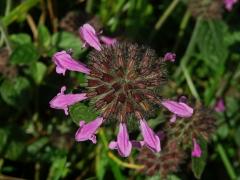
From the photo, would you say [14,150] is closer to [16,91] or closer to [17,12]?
[16,91]

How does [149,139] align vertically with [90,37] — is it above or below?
below

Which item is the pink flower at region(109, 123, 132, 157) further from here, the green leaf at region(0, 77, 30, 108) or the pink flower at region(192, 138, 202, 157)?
the green leaf at region(0, 77, 30, 108)

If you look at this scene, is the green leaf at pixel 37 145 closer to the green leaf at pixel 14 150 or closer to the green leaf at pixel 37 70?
the green leaf at pixel 14 150

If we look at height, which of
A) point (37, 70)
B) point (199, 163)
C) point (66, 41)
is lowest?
point (199, 163)

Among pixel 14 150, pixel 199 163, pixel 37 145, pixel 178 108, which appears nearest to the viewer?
pixel 178 108

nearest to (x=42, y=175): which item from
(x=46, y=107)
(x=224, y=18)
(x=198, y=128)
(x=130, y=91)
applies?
(x=46, y=107)

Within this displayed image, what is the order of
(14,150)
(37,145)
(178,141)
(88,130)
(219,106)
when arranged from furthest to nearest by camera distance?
(219,106) → (37,145) → (14,150) → (178,141) → (88,130)

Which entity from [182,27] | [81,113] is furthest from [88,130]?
[182,27]
